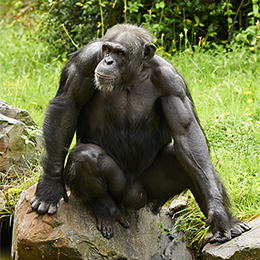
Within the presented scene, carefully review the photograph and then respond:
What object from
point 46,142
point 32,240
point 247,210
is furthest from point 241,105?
point 32,240

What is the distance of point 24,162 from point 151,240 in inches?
76.2

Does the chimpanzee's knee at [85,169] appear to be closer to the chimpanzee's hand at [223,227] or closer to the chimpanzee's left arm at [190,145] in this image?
the chimpanzee's left arm at [190,145]

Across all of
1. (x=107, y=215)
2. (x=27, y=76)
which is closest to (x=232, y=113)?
(x=107, y=215)

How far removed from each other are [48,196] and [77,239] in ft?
1.52

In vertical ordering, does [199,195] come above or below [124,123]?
below

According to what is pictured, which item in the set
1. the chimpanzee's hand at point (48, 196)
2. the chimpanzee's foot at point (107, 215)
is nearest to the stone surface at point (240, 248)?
the chimpanzee's foot at point (107, 215)

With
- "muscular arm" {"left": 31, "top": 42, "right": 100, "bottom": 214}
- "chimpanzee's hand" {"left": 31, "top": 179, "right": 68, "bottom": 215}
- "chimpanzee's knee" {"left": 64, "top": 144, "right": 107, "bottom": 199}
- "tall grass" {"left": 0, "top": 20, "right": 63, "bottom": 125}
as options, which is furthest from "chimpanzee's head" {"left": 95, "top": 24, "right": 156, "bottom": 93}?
"tall grass" {"left": 0, "top": 20, "right": 63, "bottom": 125}

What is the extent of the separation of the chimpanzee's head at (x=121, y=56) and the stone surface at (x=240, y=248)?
5.15 ft

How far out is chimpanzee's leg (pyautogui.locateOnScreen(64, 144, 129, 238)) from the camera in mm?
4090

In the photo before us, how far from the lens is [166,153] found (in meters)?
4.48

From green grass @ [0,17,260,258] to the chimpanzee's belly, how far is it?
0.79 meters

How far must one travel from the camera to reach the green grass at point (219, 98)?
16.1ft

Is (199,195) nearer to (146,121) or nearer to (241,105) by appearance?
(146,121)

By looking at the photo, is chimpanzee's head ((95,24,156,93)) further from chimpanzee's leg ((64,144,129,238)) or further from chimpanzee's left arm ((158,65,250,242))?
chimpanzee's leg ((64,144,129,238))
